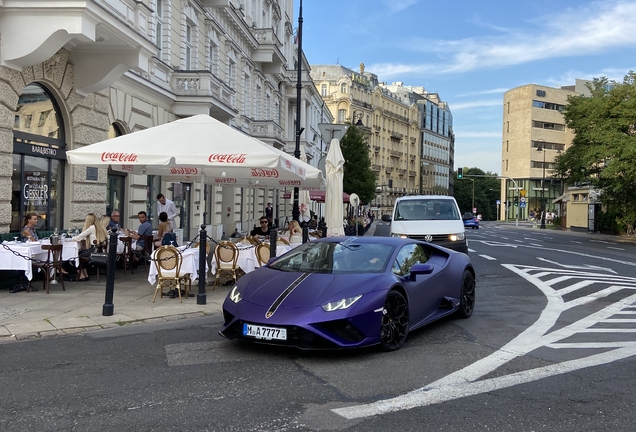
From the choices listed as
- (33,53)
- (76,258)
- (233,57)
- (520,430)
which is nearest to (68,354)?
(520,430)

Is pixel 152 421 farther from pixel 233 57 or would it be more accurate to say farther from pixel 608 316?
pixel 233 57

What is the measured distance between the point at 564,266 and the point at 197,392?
1439 centimetres

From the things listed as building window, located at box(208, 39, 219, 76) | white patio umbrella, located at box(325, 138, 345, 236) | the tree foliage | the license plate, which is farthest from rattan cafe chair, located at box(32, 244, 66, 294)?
the tree foliage

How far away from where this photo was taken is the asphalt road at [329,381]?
4.21 meters

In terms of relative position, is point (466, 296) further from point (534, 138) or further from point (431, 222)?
→ point (534, 138)

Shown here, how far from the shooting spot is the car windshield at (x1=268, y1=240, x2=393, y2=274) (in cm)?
675

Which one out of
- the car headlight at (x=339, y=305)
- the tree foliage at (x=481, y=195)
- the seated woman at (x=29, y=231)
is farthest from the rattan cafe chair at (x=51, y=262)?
the tree foliage at (x=481, y=195)

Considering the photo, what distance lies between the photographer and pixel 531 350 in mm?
6430

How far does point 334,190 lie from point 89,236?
6480 mm

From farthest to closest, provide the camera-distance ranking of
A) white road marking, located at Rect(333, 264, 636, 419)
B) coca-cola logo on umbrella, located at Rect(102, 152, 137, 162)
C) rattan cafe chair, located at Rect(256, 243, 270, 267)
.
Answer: rattan cafe chair, located at Rect(256, 243, 270, 267), coca-cola logo on umbrella, located at Rect(102, 152, 137, 162), white road marking, located at Rect(333, 264, 636, 419)

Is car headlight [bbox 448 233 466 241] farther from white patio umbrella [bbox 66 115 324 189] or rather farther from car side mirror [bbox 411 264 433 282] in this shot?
car side mirror [bbox 411 264 433 282]

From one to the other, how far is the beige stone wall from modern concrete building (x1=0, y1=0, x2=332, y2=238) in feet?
0.07

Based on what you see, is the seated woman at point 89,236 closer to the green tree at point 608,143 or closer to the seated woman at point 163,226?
the seated woman at point 163,226

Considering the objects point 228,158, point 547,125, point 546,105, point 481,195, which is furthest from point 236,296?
point 481,195
